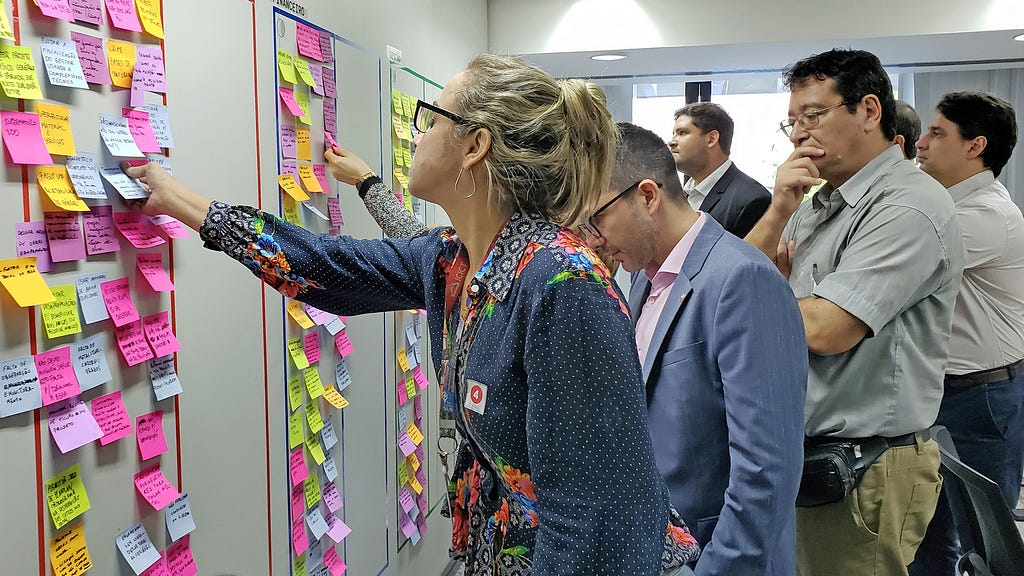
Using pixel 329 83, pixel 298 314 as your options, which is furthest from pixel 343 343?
pixel 329 83

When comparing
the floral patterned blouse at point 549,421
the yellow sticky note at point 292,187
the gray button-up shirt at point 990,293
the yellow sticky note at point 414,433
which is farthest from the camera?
the yellow sticky note at point 414,433

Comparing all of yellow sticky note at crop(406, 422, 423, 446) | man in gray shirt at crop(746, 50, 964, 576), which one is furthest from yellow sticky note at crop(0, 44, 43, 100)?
yellow sticky note at crop(406, 422, 423, 446)

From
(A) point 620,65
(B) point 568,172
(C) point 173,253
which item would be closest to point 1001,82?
(A) point 620,65

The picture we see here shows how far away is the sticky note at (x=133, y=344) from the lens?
1.28 metres

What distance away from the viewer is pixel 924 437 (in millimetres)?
1807

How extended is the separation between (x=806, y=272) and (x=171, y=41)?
1576mm

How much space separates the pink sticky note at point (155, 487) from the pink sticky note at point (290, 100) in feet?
2.85

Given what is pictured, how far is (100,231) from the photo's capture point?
1224mm

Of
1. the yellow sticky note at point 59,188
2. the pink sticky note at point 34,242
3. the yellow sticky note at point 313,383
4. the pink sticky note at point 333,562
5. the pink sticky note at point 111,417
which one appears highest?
the yellow sticky note at point 59,188

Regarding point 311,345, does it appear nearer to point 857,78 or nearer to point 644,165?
point 644,165

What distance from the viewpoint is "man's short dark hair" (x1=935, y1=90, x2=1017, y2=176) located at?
8.95 feet

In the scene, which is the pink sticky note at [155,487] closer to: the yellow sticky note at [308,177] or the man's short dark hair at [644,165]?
the yellow sticky note at [308,177]

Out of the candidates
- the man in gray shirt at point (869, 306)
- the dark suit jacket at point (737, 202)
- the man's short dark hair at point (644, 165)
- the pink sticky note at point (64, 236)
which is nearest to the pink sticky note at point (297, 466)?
the pink sticky note at point (64, 236)

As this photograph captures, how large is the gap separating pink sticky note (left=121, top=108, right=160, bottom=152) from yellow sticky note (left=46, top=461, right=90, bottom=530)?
0.29 meters
